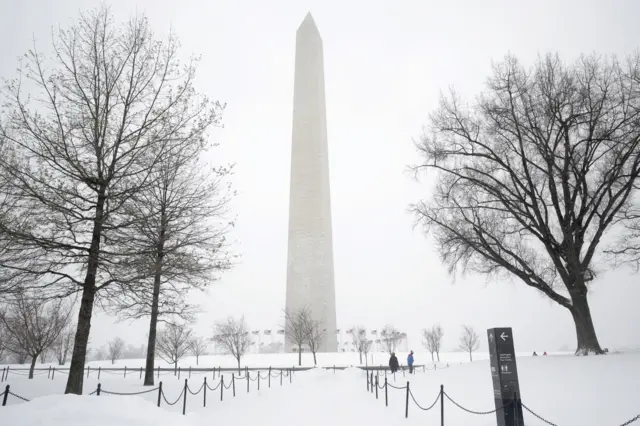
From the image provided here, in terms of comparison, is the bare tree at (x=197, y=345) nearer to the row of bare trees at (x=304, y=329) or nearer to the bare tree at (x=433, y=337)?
the row of bare trees at (x=304, y=329)

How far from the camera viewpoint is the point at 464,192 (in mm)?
17469

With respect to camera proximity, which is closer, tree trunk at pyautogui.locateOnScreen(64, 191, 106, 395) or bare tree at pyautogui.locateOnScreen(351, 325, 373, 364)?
tree trunk at pyautogui.locateOnScreen(64, 191, 106, 395)

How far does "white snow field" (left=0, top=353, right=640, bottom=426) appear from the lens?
702cm

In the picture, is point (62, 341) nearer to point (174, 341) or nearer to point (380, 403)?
point (174, 341)

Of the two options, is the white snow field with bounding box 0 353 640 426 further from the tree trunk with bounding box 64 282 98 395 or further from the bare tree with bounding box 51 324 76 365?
the bare tree with bounding box 51 324 76 365

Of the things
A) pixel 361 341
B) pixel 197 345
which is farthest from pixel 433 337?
pixel 197 345

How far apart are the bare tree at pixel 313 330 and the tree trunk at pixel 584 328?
2333cm

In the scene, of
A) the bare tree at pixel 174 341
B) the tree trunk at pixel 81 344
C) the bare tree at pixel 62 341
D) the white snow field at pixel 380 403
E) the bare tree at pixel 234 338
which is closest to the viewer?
the white snow field at pixel 380 403

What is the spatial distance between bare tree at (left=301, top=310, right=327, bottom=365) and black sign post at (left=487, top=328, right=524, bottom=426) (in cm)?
2805

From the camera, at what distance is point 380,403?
12219mm

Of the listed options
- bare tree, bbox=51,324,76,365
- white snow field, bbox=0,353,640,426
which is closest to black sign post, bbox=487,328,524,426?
white snow field, bbox=0,353,640,426

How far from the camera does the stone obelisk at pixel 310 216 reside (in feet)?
135

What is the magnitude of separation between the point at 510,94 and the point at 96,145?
1513 centimetres

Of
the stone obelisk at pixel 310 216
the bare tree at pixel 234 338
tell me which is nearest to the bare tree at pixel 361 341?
the stone obelisk at pixel 310 216
